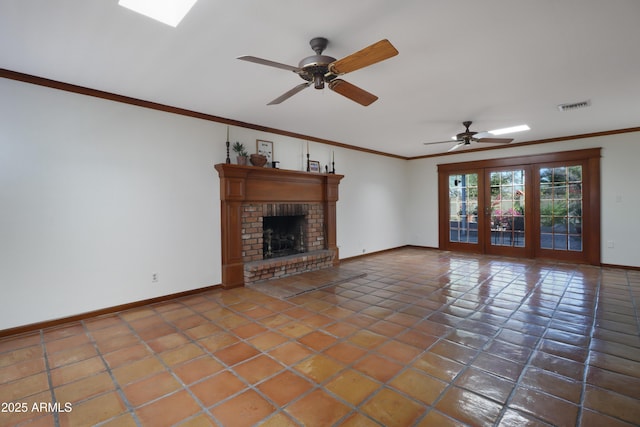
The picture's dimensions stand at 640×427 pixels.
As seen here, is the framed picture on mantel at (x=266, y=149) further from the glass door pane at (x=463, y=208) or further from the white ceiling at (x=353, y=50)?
the glass door pane at (x=463, y=208)

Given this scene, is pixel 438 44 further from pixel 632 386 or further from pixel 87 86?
pixel 87 86

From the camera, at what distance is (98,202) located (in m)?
3.27

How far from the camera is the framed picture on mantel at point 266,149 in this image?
4.78 m

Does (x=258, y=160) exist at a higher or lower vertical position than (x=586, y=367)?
higher

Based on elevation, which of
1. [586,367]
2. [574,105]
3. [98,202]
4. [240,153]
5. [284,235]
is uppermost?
[574,105]

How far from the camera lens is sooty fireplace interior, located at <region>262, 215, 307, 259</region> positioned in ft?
17.4

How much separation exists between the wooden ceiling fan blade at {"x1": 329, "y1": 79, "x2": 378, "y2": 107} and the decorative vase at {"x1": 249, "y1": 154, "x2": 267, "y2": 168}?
7.11 ft

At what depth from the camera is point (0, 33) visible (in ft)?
7.16

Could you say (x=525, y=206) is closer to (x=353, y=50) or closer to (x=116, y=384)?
(x=353, y=50)

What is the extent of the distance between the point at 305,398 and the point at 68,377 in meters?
1.76

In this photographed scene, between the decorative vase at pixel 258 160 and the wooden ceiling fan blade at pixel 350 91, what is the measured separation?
7.11 feet

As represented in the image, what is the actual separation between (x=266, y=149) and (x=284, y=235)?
1.70 m

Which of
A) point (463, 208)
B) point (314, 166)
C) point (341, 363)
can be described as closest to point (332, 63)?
point (341, 363)

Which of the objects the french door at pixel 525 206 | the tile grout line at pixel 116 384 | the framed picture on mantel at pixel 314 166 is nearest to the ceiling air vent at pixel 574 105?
the french door at pixel 525 206
